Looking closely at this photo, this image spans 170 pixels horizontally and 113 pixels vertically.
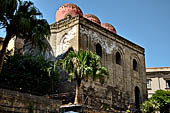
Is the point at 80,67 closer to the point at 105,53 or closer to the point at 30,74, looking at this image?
the point at 30,74

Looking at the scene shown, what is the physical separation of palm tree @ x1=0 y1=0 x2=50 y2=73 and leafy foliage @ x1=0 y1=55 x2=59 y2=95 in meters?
4.07

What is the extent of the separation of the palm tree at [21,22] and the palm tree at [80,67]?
2.49m

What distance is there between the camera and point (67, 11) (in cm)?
2508

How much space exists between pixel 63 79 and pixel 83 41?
346 cm

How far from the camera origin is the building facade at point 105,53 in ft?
72.3

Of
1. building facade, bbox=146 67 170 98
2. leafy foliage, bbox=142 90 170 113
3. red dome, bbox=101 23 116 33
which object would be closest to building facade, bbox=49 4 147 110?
red dome, bbox=101 23 116 33

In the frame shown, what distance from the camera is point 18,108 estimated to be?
38.4 ft

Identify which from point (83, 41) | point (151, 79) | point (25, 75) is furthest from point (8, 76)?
point (151, 79)

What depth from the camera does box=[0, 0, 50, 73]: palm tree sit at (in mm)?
14062

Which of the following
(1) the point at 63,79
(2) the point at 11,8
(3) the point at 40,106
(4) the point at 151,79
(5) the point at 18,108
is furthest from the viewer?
(4) the point at 151,79

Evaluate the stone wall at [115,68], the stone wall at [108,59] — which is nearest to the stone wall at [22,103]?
the stone wall at [108,59]

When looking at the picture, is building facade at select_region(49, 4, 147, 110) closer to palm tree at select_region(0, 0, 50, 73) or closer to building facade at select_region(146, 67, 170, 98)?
palm tree at select_region(0, 0, 50, 73)

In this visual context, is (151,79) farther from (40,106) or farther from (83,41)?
(40,106)

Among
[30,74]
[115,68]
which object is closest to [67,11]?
[115,68]
